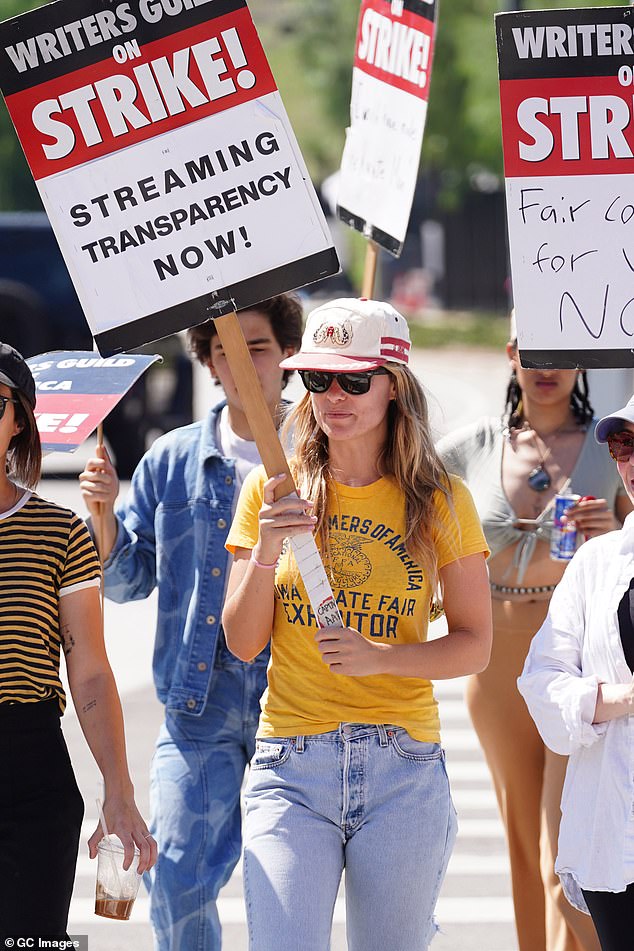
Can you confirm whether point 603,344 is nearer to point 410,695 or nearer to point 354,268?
point 410,695

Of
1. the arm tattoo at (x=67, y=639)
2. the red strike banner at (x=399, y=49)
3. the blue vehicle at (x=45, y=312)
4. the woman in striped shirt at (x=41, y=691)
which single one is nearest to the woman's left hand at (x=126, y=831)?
the woman in striped shirt at (x=41, y=691)

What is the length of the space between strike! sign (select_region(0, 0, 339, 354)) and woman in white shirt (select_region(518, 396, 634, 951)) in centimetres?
86

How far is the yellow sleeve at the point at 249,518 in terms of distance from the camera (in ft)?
12.4

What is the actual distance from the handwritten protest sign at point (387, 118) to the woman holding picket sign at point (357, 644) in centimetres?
134

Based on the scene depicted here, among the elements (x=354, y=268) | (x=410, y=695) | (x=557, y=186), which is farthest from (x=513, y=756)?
(x=354, y=268)

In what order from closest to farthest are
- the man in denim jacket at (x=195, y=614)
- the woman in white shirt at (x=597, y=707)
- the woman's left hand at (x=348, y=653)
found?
the woman in white shirt at (x=597, y=707) < the woman's left hand at (x=348, y=653) < the man in denim jacket at (x=195, y=614)

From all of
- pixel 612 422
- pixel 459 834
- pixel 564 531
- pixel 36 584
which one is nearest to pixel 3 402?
pixel 36 584

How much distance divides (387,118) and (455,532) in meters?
2.04

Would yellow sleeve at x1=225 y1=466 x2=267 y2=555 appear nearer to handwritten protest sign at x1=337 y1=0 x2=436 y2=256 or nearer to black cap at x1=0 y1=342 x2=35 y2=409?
black cap at x1=0 y1=342 x2=35 y2=409

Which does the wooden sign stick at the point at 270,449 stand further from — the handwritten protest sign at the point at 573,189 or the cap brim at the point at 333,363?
the handwritten protest sign at the point at 573,189

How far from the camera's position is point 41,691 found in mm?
3436

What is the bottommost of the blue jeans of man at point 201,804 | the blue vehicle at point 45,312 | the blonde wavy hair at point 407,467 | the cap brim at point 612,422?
the blue vehicle at point 45,312

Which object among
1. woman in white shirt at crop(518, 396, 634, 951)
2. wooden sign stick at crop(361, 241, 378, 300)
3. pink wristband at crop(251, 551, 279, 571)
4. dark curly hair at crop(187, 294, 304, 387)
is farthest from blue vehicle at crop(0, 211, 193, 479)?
woman in white shirt at crop(518, 396, 634, 951)

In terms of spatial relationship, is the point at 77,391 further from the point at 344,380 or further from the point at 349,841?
the point at 349,841
